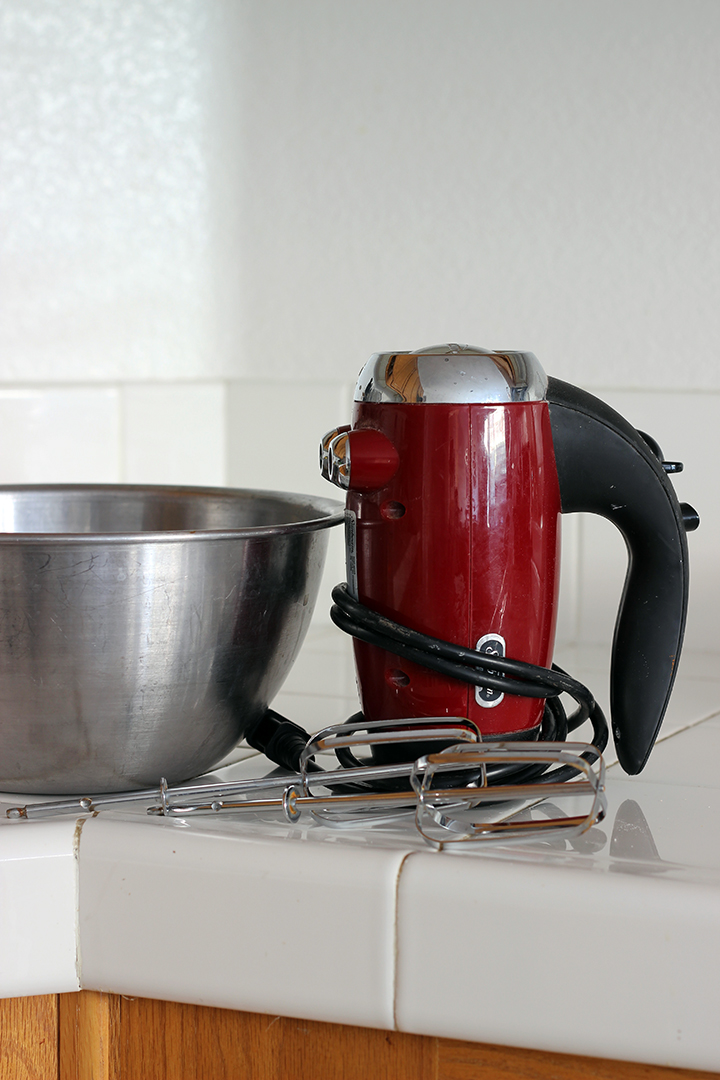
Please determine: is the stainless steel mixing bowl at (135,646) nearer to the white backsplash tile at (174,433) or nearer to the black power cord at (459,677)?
the black power cord at (459,677)

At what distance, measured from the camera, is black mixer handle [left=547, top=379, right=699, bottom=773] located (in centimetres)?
55

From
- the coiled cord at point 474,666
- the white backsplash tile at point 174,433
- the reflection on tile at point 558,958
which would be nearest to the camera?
the reflection on tile at point 558,958

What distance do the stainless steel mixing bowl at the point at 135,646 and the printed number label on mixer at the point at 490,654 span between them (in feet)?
0.35

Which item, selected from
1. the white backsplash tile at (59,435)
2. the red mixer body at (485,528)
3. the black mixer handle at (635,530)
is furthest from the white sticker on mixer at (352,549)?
the white backsplash tile at (59,435)

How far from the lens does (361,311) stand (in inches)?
42.6

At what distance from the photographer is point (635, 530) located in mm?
567

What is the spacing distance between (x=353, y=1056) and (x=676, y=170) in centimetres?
77

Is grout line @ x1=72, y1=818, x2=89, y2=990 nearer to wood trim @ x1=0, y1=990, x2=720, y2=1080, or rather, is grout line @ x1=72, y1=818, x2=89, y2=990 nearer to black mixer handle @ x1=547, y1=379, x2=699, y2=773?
wood trim @ x1=0, y1=990, x2=720, y2=1080

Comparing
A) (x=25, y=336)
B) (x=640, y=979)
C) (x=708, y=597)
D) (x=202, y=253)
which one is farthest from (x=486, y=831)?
(x=202, y=253)

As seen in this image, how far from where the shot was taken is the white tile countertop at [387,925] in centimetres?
41

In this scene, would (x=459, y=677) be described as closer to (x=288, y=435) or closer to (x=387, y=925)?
(x=387, y=925)

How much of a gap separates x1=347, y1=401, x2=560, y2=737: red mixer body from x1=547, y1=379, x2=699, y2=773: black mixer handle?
2 centimetres

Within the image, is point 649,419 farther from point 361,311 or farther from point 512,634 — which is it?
point 512,634

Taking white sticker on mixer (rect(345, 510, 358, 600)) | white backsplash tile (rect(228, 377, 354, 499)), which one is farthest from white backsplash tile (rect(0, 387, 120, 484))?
white sticker on mixer (rect(345, 510, 358, 600))
